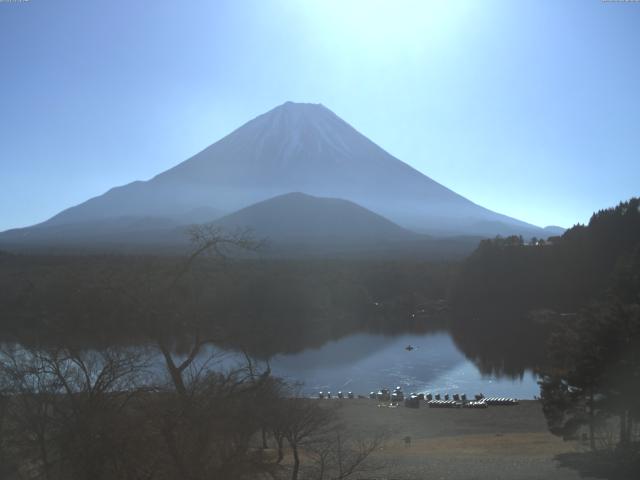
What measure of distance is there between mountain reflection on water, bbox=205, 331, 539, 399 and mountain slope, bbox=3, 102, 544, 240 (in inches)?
2590

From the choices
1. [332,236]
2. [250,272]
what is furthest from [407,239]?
[250,272]

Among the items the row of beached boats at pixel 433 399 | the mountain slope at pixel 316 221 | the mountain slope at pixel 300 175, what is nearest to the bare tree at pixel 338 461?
the row of beached boats at pixel 433 399

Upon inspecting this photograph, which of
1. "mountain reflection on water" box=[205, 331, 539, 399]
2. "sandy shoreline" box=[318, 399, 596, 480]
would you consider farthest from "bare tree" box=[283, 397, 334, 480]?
"mountain reflection on water" box=[205, 331, 539, 399]

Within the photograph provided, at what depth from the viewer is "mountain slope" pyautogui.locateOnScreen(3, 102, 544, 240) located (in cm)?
8925

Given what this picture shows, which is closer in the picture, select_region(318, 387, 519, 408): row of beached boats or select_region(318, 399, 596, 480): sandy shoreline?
select_region(318, 399, 596, 480): sandy shoreline

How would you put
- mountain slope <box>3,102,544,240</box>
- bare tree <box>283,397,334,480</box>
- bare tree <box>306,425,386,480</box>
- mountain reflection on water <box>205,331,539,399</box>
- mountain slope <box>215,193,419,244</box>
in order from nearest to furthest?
1. bare tree <box>306,425,386,480</box>
2. bare tree <box>283,397,334,480</box>
3. mountain reflection on water <box>205,331,539,399</box>
4. mountain slope <box>215,193,419,244</box>
5. mountain slope <box>3,102,544,240</box>

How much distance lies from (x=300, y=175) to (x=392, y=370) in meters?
73.2

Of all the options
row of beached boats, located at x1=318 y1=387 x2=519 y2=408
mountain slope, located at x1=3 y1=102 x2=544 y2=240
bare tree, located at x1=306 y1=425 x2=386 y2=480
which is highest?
mountain slope, located at x1=3 y1=102 x2=544 y2=240

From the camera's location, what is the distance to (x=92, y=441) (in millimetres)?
2836

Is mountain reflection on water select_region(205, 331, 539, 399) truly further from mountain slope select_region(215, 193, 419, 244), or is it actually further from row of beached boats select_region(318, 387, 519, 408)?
mountain slope select_region(215, 193, 419, 244)

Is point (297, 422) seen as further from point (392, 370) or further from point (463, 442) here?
point (392, 370)

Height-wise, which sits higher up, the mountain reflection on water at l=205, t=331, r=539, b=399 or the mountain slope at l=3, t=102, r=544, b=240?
the mountain slope at l=3, t=102, r=544, b=240

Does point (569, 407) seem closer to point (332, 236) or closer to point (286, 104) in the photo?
point (332, 236)

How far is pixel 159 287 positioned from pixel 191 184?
88.2 m
